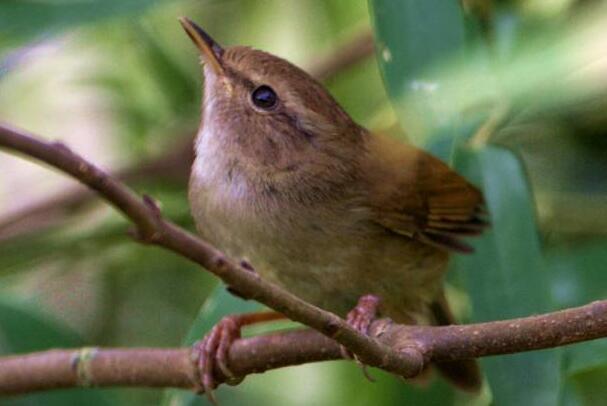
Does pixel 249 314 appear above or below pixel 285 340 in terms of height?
above

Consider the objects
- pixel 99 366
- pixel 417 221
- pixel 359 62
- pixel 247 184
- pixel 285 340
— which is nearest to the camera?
pixel 285 340

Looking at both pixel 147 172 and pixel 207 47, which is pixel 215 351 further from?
pixel 147 172

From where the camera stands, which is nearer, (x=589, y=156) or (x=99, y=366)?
(x=99, y=366)

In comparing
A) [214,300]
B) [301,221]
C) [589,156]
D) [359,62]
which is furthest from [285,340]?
[359,62]

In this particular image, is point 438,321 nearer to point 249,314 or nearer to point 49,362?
point 249,314

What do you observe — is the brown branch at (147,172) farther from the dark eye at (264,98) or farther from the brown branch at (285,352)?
the brown branch at (285,352)

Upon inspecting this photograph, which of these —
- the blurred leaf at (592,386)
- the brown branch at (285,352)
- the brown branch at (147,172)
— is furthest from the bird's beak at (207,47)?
the blurred leaf at (592,386)

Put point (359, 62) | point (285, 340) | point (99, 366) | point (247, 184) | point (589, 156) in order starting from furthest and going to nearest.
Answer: point (359, 62)
point (589, 156)
point (247, 184)
point (99, 366)
point (285, 340)
